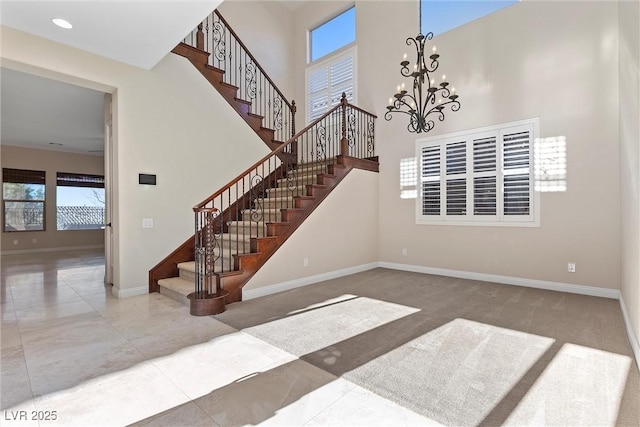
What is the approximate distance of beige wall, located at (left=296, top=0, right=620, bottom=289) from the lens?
3.86 meters

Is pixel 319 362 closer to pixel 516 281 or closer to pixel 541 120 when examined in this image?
pixel 516 281

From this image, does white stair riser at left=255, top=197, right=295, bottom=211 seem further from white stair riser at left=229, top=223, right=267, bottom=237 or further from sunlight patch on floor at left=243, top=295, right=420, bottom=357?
sunlight patch on floor at left=243, top=295, right=420, bottom=357

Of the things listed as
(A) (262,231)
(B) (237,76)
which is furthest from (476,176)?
(B) (237,76)

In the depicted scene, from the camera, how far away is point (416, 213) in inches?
221

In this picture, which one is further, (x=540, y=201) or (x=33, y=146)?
(x=33, y=146)

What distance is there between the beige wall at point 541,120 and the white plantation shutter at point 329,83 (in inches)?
41.1

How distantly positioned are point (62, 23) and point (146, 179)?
6.05ft

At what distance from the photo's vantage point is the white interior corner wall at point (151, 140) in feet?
11.9

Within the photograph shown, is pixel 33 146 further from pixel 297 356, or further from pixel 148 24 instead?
pixel 297 356

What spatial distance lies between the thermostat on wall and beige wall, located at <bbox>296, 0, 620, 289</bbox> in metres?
4.06

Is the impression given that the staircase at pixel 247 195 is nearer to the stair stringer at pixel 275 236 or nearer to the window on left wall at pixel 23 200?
the stair stringer at pixel 275 236

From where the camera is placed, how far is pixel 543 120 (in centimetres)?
429

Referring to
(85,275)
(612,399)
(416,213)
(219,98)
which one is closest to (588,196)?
(416,213)

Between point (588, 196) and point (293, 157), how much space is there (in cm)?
487
